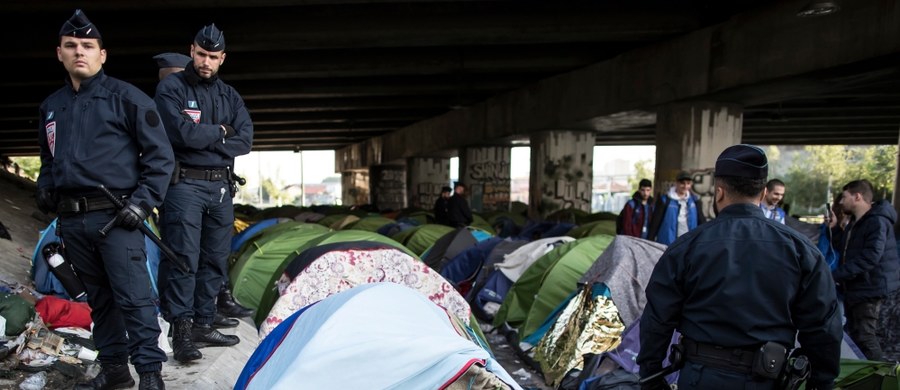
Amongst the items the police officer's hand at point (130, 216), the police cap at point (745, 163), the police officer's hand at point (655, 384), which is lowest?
the police officer's hand at point (655, 384)

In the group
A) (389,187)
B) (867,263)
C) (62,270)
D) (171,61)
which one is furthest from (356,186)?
(62,270)

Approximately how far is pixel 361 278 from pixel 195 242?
79.9 inches

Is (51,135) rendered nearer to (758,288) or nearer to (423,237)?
(758,288)

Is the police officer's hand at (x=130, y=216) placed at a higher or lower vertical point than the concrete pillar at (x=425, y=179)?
higher

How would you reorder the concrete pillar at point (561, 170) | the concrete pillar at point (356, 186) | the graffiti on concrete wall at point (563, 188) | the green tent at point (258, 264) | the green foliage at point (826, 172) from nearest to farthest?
the green tent at point (258, 264) → the concrete pillar at point (561, 170) → the graffiti on concrete wall at point (563, 188) → the concrete pillar at point (356, 186) → the green foliage at point (826, 172)

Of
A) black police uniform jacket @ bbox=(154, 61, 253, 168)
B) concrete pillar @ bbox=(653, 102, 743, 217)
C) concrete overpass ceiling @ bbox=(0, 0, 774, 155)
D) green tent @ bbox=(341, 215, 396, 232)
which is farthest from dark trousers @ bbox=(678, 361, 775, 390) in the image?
green tent @ bbox=(341, 215, 396, 232)

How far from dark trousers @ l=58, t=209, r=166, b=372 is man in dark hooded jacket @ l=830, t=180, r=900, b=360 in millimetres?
5813

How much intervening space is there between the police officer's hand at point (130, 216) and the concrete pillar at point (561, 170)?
13.8 m

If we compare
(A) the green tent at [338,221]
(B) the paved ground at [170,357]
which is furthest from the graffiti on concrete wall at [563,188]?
(B) the paved ground at [170,357]

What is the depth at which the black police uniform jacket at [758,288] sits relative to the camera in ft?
8.48

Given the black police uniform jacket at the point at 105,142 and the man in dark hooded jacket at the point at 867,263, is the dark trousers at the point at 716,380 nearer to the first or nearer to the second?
the black police uniform jacket at the point at 105,142

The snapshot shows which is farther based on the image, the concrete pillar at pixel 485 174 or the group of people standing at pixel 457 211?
the concrete pillar at pixel 485 174

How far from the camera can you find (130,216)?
303cm

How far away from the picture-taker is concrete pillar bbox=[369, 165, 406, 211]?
3291 centimetres
